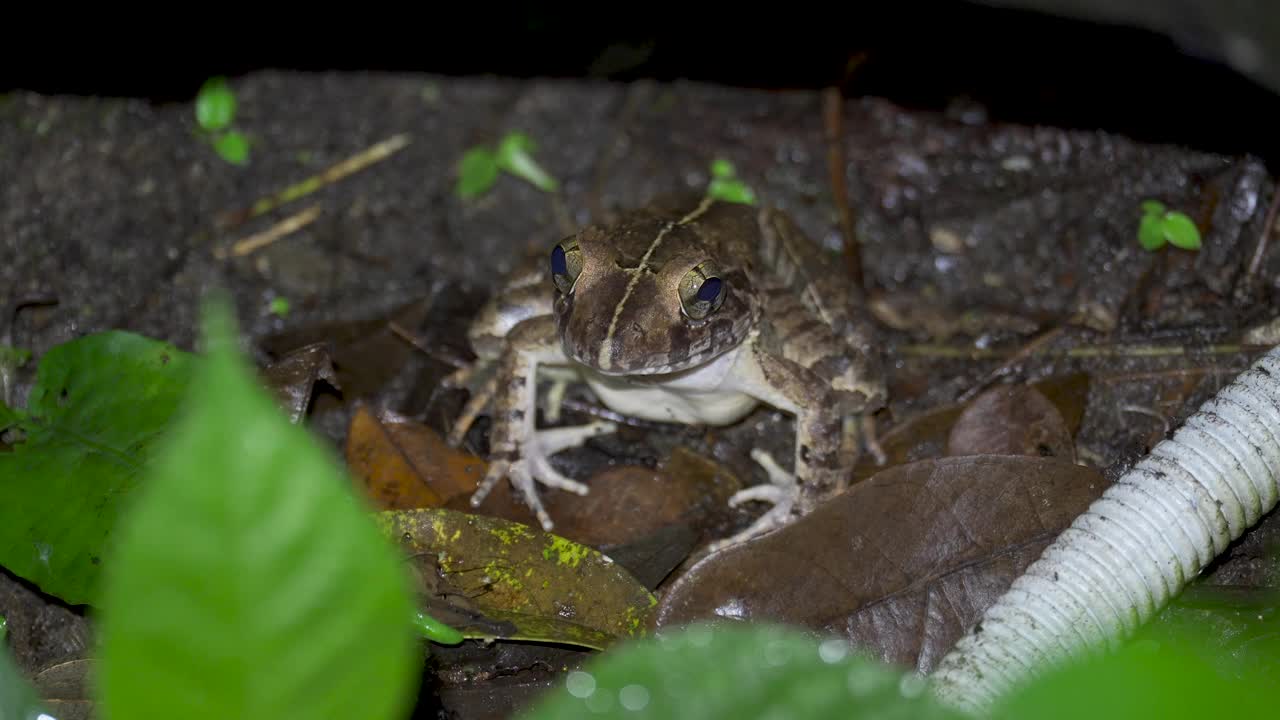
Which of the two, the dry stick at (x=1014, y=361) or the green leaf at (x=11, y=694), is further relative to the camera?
the dry stick at (x=1014, y=361)

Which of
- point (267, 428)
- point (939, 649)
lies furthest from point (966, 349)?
→ point (267, 428)

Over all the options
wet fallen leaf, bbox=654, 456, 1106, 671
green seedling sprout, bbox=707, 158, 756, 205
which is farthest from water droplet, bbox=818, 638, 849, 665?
green seedling sprout, bbox=707, 158, 756, 205

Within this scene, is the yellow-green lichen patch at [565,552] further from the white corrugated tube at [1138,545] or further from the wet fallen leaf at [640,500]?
the white corrugated tube at [1138,545]

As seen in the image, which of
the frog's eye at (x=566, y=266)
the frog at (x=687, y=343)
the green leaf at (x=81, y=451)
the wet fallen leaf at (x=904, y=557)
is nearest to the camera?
the wet fallen leaf at (x=904, y=557)

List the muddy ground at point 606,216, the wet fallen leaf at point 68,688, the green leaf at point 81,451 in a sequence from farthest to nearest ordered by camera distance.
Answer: the muddy ground at point 606,216 < the green leaf at point 81,451 < the wet fallen leaf at point 68,688

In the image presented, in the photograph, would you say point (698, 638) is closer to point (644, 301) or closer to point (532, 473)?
point (644, 301)

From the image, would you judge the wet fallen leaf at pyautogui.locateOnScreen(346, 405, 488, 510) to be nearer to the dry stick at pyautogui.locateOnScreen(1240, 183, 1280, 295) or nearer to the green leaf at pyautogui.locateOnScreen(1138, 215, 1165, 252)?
the green leaf at pyautogui.locateOnScreen(1138, 215, 1165, 252)

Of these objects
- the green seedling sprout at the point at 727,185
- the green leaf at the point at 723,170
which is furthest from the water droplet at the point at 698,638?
the green leaf at the point at 723,170

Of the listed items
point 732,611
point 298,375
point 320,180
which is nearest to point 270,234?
point 320,180
